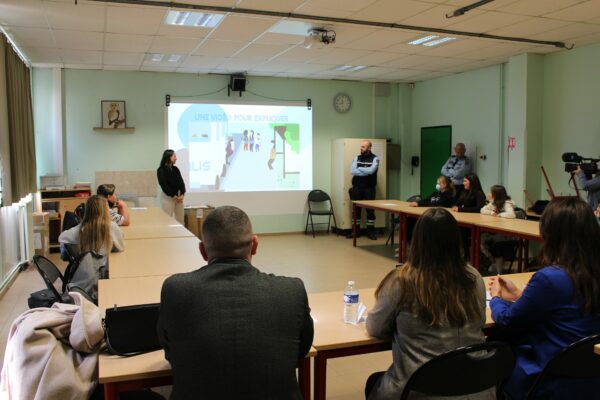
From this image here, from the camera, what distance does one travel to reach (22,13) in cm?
493

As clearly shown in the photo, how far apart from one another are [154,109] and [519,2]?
5778 millimetres

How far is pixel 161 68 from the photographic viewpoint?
26.9 ft

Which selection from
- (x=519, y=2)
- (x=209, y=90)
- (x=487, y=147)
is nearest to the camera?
(x=519, y=2)

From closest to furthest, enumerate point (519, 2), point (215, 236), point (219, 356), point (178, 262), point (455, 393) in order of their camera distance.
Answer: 1. point (219, 356)
2. point (215, 236)
3. point (455, 393)
4. point (178, 262)
5. point (519, 2)

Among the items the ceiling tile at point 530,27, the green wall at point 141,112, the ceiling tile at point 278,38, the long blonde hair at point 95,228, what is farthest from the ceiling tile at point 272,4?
the green wall at point 141,112

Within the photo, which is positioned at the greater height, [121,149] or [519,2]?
[519,2]

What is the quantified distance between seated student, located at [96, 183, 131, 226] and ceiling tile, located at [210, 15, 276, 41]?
80.9 inches

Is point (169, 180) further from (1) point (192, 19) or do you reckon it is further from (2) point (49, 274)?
(2) point (49, 274)

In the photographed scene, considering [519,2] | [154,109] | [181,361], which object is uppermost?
[519,2]

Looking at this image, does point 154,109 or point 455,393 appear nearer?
point 455,393

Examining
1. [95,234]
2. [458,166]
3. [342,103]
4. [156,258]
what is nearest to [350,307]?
[156,258]

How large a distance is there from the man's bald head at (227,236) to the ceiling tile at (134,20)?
12.8 feet

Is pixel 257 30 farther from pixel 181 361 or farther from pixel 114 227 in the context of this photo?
pixel 181 361

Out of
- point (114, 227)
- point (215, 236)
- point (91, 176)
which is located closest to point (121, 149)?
point (91, 176)
